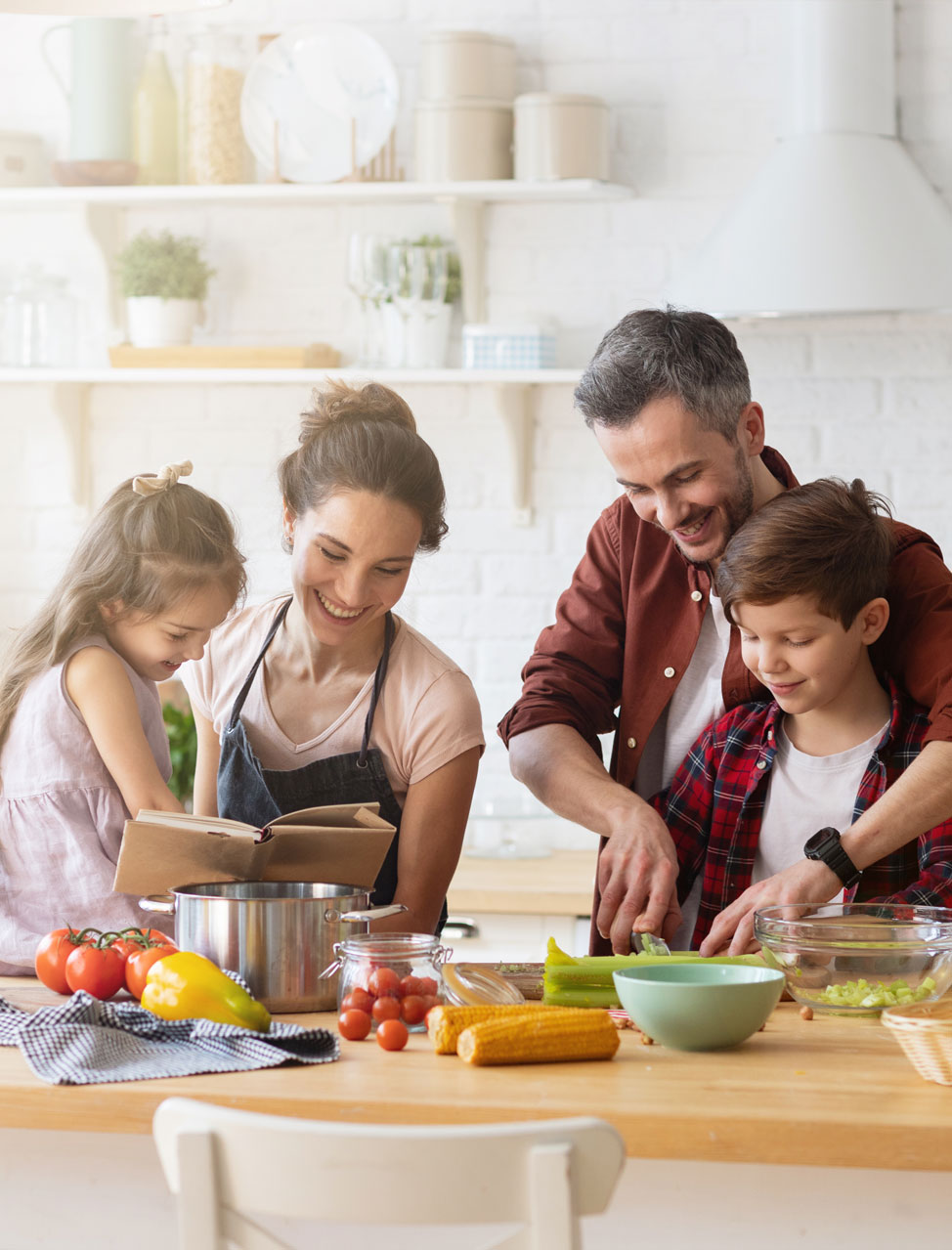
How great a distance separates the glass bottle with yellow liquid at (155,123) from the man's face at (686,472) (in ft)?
6.44

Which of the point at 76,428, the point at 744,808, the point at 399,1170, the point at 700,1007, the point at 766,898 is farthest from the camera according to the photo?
the point at 76,428

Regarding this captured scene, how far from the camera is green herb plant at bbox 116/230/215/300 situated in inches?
137

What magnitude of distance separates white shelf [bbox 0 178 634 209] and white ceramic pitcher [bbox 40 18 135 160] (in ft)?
0.33

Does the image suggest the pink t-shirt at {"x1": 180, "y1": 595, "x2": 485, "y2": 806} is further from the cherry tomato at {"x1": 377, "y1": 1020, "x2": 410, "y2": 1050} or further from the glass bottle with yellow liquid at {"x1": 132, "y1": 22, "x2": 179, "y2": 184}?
the glass bottle with yellow liquid at {"x1": 132, "y1": 22, "x2": 179, "y2": 184}

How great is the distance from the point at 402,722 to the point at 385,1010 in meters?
0.63

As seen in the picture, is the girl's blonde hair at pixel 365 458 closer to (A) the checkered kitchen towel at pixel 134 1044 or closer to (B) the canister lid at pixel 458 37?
(A) the checkered kitchen towel at pixel 134 1044

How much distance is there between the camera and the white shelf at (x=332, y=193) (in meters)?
3.32

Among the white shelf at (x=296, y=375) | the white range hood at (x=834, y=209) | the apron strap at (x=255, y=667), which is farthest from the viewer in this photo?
the white shelf at (x=296, y=375)

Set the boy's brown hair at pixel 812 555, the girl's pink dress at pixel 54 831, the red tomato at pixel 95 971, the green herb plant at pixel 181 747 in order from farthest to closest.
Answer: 1. the green herb plant at pixel 181 747
2. the boy's brown hair at pixel 812 555
3. the girl's pink dress at pixel 54 831
4. the red tomato at pixel 95 971

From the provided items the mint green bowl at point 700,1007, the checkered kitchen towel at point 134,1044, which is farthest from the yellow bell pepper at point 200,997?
the mint green bowl at point 700,1007

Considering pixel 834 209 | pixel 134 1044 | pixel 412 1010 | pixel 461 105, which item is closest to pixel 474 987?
pixel 412 1010

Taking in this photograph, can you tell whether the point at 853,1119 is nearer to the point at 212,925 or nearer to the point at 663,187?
the point at 212,925

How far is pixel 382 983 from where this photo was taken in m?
1.43

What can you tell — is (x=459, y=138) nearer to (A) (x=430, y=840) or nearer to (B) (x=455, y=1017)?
(A) (x=430, y=840)
